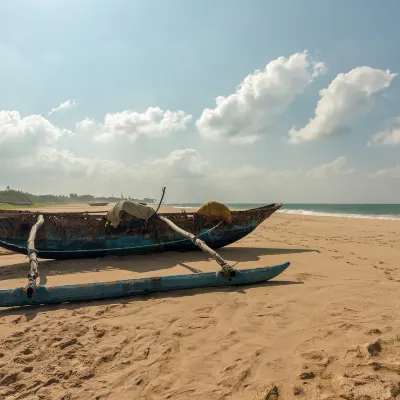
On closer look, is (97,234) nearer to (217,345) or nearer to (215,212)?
(215,212)

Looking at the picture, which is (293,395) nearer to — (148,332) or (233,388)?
(233,388)

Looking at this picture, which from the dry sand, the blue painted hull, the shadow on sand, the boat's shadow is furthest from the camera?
the boat's shadow

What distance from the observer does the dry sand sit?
2.42 m

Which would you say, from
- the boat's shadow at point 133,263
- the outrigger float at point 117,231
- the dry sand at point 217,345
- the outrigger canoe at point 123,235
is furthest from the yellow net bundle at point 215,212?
the dry sand at point 217,345

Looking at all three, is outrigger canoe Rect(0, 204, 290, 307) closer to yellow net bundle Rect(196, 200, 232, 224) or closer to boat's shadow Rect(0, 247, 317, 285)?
yellow net bundle Rect(196, 200, 232, 224)

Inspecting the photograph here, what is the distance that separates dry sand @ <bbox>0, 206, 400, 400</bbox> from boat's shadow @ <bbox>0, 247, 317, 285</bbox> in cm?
241

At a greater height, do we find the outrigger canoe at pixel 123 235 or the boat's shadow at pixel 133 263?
the outrigger canoe at pixel 123 235

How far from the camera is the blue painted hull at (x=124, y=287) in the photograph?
4364mm

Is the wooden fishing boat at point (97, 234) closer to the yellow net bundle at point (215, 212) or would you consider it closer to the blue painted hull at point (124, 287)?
the yellow net bundle at point (215, 212)

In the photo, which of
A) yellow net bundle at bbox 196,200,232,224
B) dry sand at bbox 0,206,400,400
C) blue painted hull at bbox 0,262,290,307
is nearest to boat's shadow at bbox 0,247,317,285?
yellow net bundle at bbox 196,200,232,224

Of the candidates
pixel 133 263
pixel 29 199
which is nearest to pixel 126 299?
pixel 133 263

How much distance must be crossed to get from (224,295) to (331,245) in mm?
7490

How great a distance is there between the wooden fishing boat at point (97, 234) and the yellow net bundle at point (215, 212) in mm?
210

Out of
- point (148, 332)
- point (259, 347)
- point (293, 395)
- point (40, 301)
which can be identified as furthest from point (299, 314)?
point (40, 301)
